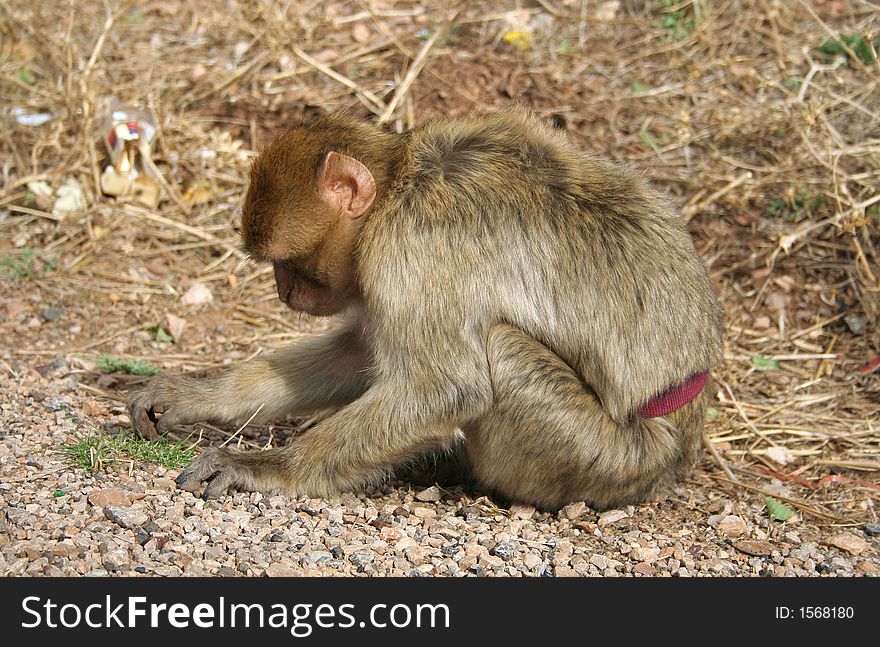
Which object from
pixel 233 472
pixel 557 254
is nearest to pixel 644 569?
pixel 557 254

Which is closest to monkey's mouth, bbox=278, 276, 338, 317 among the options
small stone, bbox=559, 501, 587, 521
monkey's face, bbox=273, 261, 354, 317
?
monkey's face, bbox=273, 261, 354, 317

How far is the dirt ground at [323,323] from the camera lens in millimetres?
4113

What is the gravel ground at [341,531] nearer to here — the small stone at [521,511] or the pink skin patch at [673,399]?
the small stone at [521,511]

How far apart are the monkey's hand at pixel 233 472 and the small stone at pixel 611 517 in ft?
4.45

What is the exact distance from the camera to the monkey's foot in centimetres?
419

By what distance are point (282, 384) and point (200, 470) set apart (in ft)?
2.78

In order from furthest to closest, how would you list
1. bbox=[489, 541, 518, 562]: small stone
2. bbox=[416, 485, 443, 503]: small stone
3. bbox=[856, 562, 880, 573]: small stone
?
bbox=[416, 485, 443, 503]: small stone
bbox=[856, 562, 880, 573]: small stone
bbox=[489, 541, 518, 562]: small stone

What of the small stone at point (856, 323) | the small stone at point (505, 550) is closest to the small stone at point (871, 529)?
the small stone at point (505, 550)

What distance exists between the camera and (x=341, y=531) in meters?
4.10

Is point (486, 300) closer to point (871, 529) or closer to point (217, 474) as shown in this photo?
point (217, 474)

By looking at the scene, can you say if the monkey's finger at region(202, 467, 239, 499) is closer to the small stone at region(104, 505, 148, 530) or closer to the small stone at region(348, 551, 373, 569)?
the small stone at region(104, 505, 148, 530)

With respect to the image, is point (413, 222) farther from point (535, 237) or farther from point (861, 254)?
point (861, 254)

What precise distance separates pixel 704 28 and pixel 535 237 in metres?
4.84

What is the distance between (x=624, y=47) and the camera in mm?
8516
